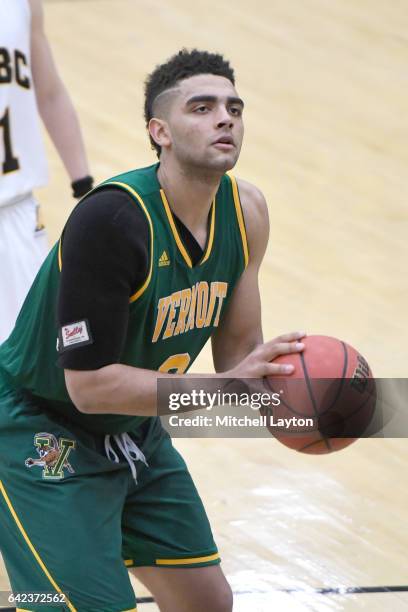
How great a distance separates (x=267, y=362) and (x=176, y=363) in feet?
1.62

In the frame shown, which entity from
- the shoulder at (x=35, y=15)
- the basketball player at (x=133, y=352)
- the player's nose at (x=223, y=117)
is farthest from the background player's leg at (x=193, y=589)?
the shoulder at (x=35, y=15)

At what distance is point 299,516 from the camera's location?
5.16 meters

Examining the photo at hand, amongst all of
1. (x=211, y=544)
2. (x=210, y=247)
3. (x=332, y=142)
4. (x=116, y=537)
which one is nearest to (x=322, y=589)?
(x=211, y=544)

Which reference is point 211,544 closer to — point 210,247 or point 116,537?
point 116,537

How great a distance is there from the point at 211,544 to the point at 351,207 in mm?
4639

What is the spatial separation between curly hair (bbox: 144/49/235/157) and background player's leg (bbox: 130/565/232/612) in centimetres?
131

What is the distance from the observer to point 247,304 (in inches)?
150

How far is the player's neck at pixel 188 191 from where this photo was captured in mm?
3475

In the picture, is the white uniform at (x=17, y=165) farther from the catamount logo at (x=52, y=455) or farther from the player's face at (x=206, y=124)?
the player's face at (x=206, y=124)

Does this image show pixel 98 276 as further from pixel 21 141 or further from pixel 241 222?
pixel 21 141

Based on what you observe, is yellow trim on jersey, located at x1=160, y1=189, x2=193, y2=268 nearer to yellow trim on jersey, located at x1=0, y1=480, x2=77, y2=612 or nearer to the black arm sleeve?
the black arm sleeve

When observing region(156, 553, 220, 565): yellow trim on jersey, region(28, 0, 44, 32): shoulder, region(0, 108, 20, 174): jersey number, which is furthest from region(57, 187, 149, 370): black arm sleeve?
region(28, 0, 44, 32): shoulder

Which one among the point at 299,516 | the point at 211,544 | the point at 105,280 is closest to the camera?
the point at 105,280

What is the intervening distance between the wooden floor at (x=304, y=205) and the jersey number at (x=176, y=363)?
47.0 inches
